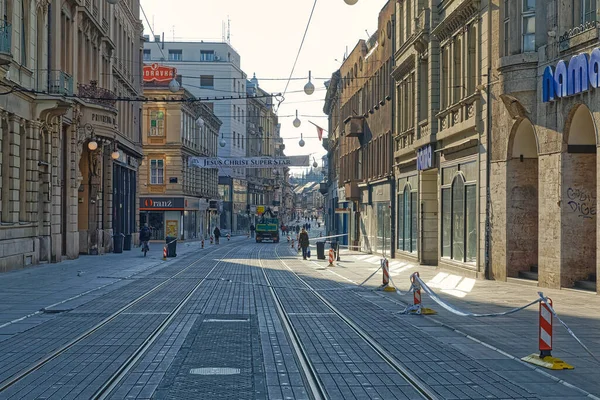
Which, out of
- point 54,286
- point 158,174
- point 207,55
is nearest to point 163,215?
point 158,174

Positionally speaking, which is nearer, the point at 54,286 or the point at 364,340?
the point at 364,340

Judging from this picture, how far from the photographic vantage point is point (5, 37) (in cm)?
2455

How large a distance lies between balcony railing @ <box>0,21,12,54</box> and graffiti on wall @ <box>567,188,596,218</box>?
1650cm

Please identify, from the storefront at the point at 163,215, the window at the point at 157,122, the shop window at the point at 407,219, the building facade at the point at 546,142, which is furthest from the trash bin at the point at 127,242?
the building facade at the point at 546,142

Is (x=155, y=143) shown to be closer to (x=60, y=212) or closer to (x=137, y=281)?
(x=60, y=212)

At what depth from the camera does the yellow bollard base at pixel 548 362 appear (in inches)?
411

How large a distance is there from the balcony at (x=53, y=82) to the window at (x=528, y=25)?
667 inches

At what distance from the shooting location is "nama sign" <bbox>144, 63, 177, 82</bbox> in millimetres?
70188

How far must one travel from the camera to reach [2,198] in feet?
89.7

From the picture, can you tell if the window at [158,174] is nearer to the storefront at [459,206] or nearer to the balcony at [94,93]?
the balcony at [94,93]

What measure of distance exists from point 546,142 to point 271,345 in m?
12.7

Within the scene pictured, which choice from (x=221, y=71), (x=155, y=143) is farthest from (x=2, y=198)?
(x=221, y=71)

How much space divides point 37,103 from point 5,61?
6198 mm

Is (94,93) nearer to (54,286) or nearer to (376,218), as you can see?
(54,286)
